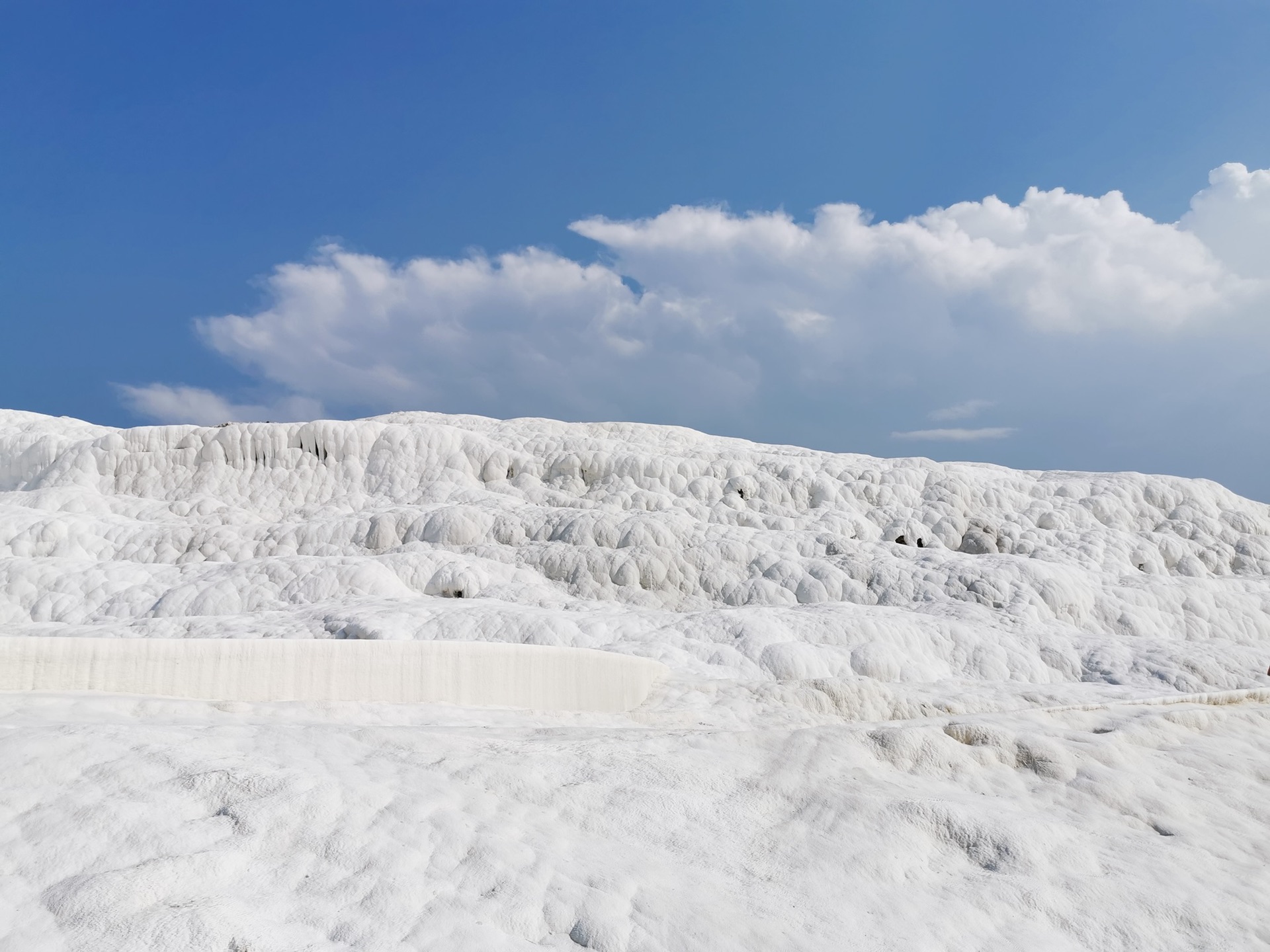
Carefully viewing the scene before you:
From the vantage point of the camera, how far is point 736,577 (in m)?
21.4

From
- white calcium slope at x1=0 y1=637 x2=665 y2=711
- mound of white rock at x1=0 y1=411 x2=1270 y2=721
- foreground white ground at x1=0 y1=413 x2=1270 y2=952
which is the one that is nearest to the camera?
foreground white ground at x1=0 y1=413 x2=1270 y2=952

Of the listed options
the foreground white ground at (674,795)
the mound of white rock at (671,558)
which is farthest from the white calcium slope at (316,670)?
the mound of white rock at (671,558)

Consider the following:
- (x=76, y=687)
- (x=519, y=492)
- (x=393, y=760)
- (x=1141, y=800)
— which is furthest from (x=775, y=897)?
(x=519, y=492)

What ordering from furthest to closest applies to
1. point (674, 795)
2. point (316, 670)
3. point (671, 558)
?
point (671, 558)
point (316, 670)
point (674, 795)

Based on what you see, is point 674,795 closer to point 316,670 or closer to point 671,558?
point 316,670

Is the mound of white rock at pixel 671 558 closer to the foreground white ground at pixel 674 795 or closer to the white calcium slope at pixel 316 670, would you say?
the foreground white ground at pixel 674 795

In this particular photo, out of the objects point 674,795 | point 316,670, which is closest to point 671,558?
point 316,670

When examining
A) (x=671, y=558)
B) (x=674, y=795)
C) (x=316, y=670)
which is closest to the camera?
(x=674, y=795)

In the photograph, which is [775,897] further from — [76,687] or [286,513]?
[286,513]

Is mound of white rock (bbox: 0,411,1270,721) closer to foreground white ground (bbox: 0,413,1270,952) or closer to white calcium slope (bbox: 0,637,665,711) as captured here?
foreground white ground (bbox: 0,413,1270,952)

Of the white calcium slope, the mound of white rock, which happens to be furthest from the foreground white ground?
the white calcium slope

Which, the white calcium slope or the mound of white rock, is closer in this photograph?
the white calcium slope

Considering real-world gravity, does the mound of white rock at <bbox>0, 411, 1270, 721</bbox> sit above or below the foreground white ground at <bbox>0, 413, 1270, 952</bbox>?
above

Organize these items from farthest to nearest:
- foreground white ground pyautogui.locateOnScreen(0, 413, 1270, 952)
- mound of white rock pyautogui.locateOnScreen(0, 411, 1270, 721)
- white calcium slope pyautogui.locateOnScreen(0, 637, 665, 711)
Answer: mound of white rock pyautogui.locateOnScreen(0, 411, 1270, 721)
white calcium slope pyautogui.locateOnScreen(0, 637, 665, 711)
foreground white ground pyautogui.locateOnScreen(0, 413, 1270, 952)
